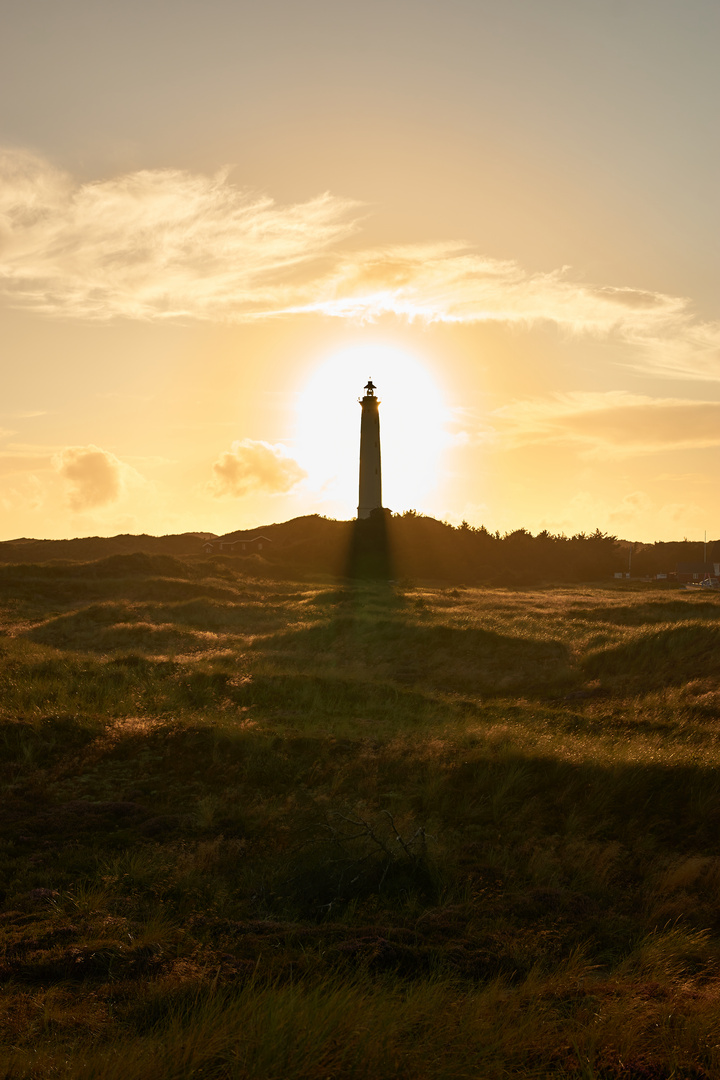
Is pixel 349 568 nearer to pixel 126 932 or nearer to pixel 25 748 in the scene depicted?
pixel 25 748

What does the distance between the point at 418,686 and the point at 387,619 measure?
38.7 feet

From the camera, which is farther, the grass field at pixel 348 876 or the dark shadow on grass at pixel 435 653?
the dark shadow on grass at pixel 435 653

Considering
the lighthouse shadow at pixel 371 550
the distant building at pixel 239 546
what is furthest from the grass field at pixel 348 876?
the distant building at pixel 239 546

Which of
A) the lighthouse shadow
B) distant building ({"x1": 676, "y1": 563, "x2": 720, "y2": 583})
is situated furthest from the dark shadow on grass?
→ distant building ({"x1": 676, "y1": 563, "x2": 720, "y2": 583})

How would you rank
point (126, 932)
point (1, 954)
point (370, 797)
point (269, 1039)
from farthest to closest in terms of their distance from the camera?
1. point (370, 797)
2. point (126, 932)
3. point (1, 954)
4. point (269, 1039)

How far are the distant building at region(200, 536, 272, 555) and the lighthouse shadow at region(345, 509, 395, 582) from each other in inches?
505

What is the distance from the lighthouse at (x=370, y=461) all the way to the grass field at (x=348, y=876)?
52210mm

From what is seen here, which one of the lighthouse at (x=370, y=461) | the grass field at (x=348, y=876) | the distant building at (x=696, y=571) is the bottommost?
the grass field at (x=348, y=876)

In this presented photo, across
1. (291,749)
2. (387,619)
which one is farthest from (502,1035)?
(387,619)

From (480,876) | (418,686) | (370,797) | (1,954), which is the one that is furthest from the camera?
(418,686)

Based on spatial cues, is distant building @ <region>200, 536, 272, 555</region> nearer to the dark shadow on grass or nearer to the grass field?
the dark shadow on grass

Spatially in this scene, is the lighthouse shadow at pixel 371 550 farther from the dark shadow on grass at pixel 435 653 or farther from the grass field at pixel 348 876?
the grass field at pixel 348 876

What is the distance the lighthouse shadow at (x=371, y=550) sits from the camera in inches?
2584

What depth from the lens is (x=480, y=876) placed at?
8.83 m
